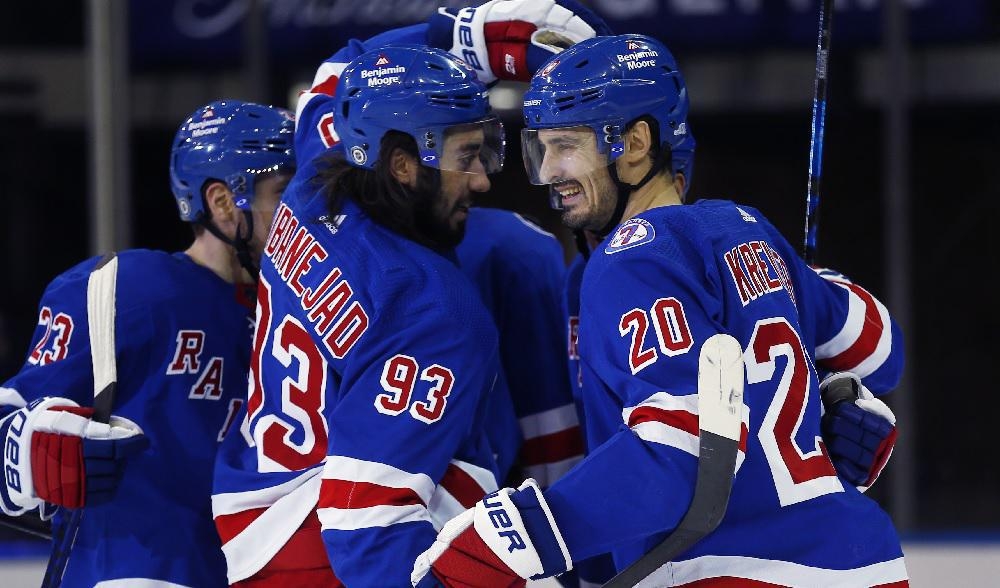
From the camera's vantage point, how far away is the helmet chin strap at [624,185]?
1.85 metres

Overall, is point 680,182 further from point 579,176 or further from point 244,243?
point 244,243

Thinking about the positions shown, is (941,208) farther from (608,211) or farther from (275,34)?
(608,211)

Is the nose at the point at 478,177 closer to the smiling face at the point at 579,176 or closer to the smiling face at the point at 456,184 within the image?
the smiling face at the point at 456,184

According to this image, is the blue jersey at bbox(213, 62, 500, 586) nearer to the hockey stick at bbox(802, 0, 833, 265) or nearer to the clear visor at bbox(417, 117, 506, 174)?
the clear visor at bbox(417, 117, 506, 174)

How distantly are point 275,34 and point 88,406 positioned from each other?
3068mm

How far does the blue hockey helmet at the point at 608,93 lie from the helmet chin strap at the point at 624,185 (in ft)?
0.06

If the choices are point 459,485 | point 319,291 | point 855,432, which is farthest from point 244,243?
point 855,432

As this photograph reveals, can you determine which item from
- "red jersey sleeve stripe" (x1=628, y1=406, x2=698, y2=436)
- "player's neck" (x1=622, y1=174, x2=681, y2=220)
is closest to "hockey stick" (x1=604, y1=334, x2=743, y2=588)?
"red jersey sleeve stripe" (x1=628, y1=406, x2=698, y2=436)

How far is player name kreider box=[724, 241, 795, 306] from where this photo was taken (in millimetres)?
1721

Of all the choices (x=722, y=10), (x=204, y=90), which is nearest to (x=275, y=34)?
(x=204, y=90)

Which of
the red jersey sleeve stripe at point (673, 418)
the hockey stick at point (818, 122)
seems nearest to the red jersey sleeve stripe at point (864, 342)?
the hockey stick at point (818, 122)

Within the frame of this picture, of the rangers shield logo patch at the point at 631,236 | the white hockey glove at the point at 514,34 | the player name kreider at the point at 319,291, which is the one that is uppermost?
the white hockey glove at the point at 514,34

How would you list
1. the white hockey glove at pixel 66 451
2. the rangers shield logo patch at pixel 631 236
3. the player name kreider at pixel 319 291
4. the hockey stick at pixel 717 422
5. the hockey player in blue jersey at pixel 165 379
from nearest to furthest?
1. the hockey stick at pixel 717 422
2. the rangers shield logo patch at pixel 631 236
3. the player name kreider at pixel 319 291
4. the white hockey glove at pixel 66 451
5. the hockey player in blue jersey at pixel 165 379

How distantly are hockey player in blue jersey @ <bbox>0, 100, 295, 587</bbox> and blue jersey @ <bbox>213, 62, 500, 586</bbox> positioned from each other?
0.18 m
